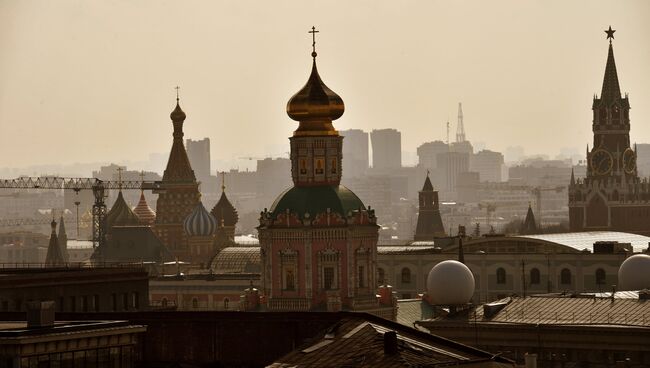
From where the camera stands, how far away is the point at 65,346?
55594 mm

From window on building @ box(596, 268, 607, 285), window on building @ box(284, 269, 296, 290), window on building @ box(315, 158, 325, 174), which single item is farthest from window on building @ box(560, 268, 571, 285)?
window on building @ box(284, 269, 296, 290)

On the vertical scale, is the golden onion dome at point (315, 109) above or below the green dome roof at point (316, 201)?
above

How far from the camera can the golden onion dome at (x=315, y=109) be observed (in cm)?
11269

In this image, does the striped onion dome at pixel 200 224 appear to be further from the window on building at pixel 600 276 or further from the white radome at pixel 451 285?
the white radome at pixel 451 285

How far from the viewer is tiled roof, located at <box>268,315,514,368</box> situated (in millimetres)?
58625

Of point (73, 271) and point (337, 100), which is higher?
point (337, 100)

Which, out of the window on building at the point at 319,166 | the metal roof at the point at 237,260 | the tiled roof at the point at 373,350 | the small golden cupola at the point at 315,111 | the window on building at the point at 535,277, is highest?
the small golden cupola at the point at 315,111

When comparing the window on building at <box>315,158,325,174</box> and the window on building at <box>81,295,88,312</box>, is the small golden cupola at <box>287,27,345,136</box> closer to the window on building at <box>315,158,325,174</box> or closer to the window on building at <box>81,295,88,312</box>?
the window on building at <box>315,158,325,174</box>

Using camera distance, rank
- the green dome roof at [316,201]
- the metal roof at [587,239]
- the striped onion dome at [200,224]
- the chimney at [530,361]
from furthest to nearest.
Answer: the striped onion dome at [200,224]
the metal roof at [587,239]
the green dome roof at [316,201]
the chimney at [530,361]

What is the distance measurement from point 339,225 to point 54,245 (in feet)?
297

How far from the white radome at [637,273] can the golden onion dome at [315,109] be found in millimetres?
20552

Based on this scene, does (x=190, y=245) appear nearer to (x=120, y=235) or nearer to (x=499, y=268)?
(x=120, y=235)

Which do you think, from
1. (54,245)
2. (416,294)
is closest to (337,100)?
(416,294)

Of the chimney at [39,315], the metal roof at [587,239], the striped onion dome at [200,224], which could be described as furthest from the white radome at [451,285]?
the striped onion dome at [200,224]
